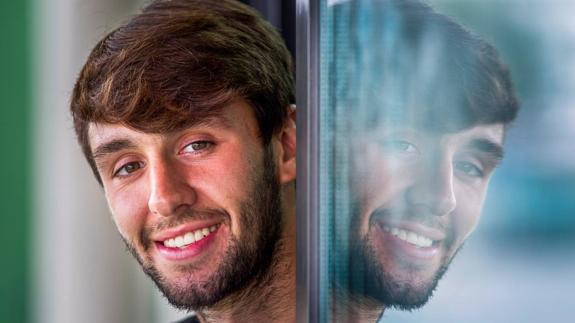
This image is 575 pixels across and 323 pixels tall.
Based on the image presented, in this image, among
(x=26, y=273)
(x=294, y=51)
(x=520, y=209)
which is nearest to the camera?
(x=520, y=209)

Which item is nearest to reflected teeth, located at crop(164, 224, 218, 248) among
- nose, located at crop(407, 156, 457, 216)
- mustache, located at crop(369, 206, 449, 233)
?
mustache, located at crop(369, 206, 449, 233)

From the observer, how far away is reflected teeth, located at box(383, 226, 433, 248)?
1783 millimetres

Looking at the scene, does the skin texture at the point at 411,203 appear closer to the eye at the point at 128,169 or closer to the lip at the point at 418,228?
the lip at the point at 418,228

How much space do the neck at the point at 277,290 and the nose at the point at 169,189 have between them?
0.28m

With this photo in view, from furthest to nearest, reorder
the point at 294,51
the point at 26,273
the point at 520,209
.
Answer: the point at 26,273
the point at 294,51
the point at 520,209

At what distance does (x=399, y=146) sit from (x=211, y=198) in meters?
0.54

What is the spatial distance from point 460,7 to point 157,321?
1.22 metres

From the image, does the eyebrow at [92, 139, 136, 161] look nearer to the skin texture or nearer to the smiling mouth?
the smiling mouth

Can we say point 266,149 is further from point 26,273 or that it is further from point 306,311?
point 26,273

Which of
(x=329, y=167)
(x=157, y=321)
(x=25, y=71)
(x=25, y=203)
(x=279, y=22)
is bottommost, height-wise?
(x=157, y=321)

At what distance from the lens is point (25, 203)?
202 centimetres

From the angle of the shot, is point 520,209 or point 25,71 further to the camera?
point 25,71

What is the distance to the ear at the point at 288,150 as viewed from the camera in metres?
1.85

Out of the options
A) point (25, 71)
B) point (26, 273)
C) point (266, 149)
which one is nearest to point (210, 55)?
point (266, 149)
